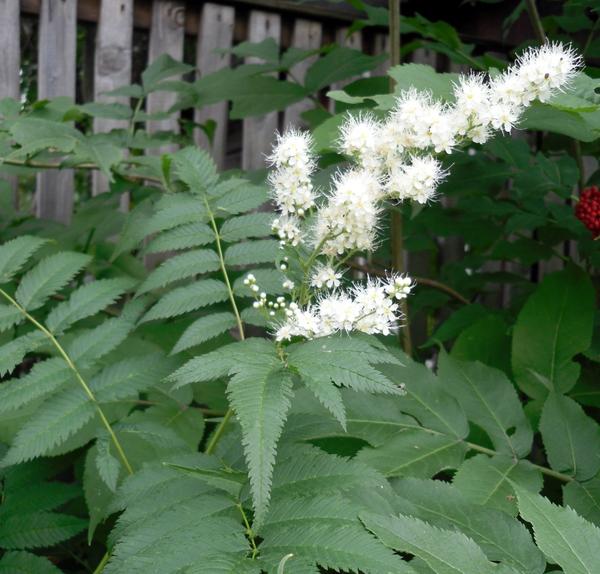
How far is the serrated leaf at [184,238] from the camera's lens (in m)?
1.21

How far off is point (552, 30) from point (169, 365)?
1661 millimetres

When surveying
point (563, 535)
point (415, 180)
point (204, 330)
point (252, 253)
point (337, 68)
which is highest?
point (337, 68)

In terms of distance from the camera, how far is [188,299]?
114cm

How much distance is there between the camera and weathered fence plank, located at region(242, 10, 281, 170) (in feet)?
10.1

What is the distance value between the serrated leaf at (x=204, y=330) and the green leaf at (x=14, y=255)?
0.33 m

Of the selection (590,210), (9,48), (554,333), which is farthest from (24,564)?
(9,48)

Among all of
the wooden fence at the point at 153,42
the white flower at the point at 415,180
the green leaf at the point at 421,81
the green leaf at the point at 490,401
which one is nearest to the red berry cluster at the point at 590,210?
the green leaf at the point at 490,401

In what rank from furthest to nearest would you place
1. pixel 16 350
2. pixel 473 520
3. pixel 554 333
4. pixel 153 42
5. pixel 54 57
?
1. pixel 153 42
2. pixel 54 57
3. pixel 554 333
4. pixel 16 350
5. pixel 473 520

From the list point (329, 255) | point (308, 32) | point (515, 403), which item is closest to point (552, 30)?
point (308, 32)

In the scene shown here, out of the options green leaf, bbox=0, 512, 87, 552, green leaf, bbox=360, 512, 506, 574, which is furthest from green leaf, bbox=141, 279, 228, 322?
green leaf, bbox=360, 512, 506, 574

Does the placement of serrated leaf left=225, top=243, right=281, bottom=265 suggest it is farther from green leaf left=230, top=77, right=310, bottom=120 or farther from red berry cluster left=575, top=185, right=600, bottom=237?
green leaf left=230, top=77, right=310, bottom=120

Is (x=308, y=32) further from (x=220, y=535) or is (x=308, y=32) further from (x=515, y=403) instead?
(x=220, y=535)

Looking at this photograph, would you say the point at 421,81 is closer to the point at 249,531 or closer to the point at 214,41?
the point at 249,531

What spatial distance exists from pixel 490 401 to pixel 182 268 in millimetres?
540
